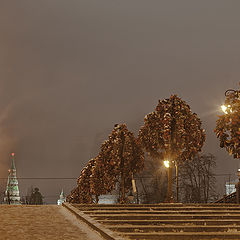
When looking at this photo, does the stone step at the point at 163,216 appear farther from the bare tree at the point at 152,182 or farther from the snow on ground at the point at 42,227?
the bare tree at the point at 152,182

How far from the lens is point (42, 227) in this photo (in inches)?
452

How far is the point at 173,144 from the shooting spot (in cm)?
2334

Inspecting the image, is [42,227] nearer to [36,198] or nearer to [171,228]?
[171,228]

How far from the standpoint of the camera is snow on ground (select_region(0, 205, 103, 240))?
991 centimetres

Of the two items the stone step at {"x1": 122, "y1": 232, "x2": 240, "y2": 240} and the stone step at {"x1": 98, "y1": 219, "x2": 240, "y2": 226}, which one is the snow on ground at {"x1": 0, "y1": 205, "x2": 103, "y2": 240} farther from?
the stone step at {"x1": 98, "y1": 219, "x2": 240, "y2": 226}

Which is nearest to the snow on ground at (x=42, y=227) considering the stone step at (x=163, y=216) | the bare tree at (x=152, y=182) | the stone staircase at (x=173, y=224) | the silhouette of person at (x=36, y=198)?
the stone staircase at (x=173, y=224)

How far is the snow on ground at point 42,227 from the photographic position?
32.5 feet

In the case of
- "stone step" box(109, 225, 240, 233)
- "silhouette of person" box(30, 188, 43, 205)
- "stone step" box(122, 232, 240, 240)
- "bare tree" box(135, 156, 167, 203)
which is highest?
"silhouette of person" box(30, 188, 43, 205)

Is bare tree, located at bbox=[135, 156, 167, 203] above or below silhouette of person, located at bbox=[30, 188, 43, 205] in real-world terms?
below

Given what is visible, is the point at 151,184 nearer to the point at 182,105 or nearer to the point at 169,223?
the point at 182,105

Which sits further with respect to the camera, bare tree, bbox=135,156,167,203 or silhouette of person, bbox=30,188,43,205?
silhouette of person, bbox=30,188,43,205

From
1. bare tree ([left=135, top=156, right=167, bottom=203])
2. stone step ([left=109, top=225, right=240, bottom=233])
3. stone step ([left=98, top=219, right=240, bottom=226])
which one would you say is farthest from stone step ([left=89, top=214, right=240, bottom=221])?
bare tree ([left=135, top=156, right=167, bottom=203])

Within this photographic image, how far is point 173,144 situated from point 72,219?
1082cm

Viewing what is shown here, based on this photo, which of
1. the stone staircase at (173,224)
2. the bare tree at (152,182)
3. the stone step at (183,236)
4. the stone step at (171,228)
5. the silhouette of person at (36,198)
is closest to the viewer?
the stone step at (183,236)
